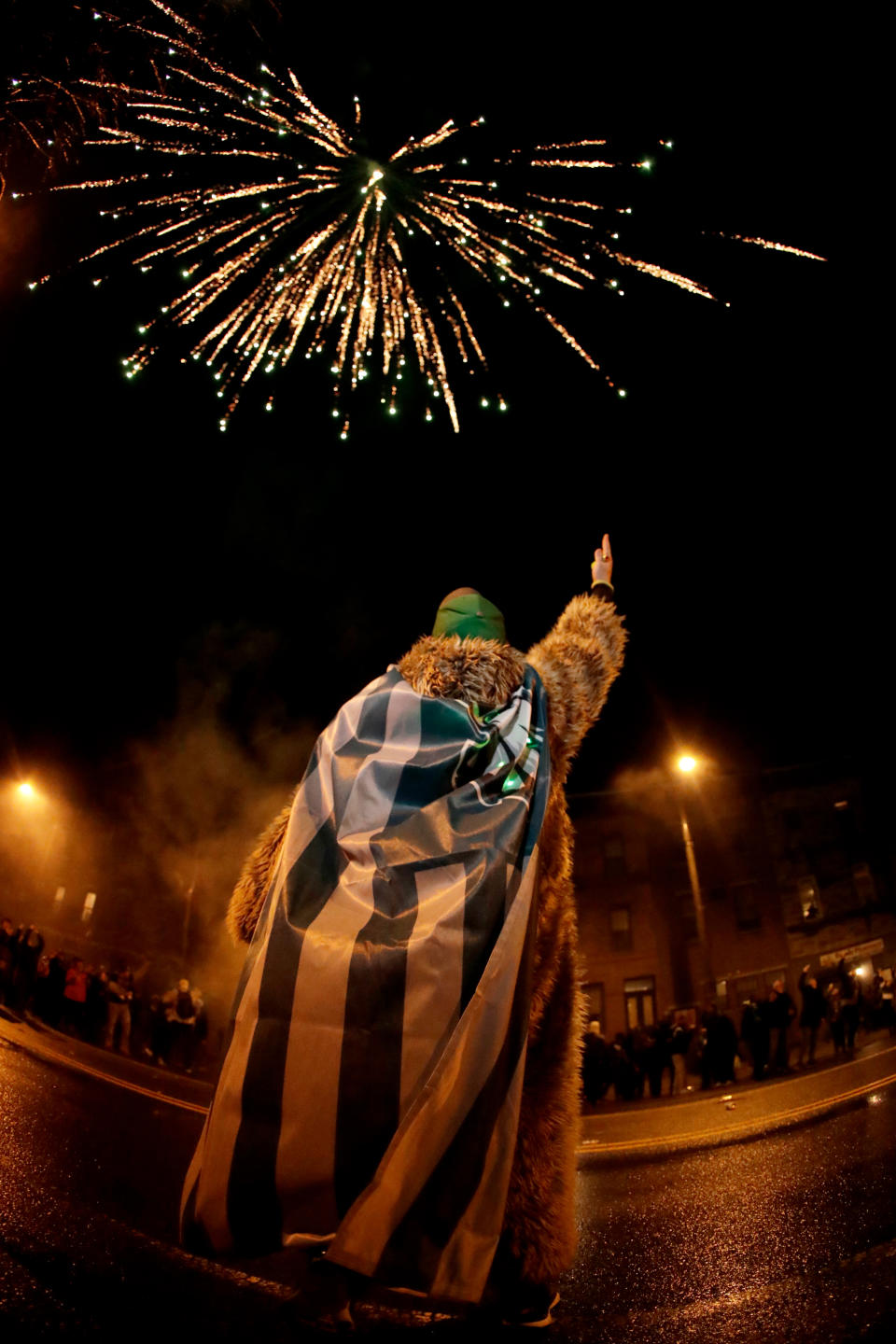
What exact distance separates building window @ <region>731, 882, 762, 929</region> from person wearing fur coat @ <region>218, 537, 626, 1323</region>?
2400cm

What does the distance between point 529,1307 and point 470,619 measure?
2.31 metres

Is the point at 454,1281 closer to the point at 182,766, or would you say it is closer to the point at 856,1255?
the point at 856,1255

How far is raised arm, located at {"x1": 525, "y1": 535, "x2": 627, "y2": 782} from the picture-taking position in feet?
8.60

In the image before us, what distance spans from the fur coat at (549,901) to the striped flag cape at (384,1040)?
44 centimetres

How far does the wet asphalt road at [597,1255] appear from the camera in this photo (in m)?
1.76

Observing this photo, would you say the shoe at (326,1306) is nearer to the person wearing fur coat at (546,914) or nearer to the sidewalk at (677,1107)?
the person wearing fur coat at (546,914)

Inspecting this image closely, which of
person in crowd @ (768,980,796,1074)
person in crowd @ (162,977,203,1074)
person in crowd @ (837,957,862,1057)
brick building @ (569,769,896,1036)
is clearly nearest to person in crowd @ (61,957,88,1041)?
person in crowd @ (162,977,203,1074)

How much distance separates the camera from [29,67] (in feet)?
13.4

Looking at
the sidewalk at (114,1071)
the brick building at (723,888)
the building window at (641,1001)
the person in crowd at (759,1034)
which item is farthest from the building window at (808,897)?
the sidewalk at (114,1071)

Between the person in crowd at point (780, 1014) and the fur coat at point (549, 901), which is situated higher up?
the fur coat at point (549, 901)

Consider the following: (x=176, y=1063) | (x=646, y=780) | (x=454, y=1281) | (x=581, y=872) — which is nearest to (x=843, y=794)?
(x=646, y=780)

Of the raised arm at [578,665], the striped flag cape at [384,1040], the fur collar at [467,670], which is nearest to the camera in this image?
the striped flag cape at [384,1040]

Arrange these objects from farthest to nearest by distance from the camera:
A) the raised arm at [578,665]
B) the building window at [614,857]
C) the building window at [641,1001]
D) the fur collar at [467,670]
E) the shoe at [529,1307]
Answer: the building window at [614,857] < the building window at [641,1001] < the raised arm at [578,665] < the fur collar at [467,670] < the shoe at [529,1307]

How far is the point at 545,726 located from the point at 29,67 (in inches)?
216
